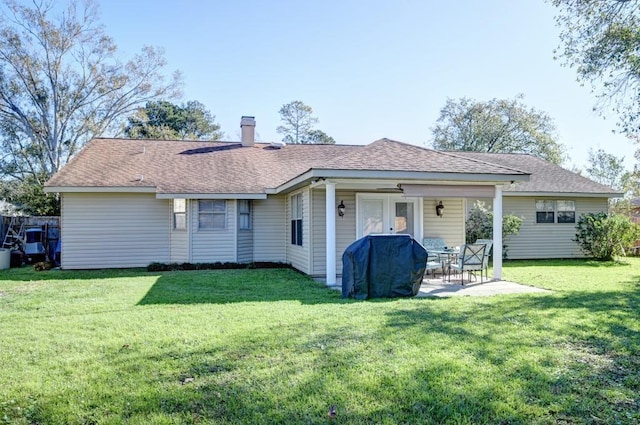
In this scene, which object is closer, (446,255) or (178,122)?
(446,255)

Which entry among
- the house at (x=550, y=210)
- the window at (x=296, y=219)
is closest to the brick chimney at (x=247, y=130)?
the window at (x=296, y=219)

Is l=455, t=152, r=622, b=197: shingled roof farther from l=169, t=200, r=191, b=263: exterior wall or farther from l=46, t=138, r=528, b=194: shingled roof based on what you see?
l=169, t=200, r=191, b=263: exterior wall

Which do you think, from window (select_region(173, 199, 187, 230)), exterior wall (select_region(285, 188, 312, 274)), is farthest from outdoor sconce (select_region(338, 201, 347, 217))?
window (select_region(173, 199, 187, 230))

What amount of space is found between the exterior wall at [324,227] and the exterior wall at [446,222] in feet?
6.86

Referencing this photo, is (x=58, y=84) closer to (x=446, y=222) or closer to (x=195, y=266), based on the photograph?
(x=195, y=266)

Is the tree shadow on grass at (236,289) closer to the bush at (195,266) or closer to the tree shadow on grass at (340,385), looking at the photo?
the bush at (195,266)

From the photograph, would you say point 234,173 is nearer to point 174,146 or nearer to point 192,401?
point 174,146

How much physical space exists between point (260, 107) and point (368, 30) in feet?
57.4

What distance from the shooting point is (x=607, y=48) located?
11.3 meters

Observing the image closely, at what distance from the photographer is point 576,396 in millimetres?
3547

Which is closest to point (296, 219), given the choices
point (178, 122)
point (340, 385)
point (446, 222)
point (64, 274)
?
point (446, 222)

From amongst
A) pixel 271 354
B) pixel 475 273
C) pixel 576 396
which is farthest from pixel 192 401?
pixel 475 273

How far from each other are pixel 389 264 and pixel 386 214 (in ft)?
12.5

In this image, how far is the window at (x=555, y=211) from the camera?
54.9 feet
